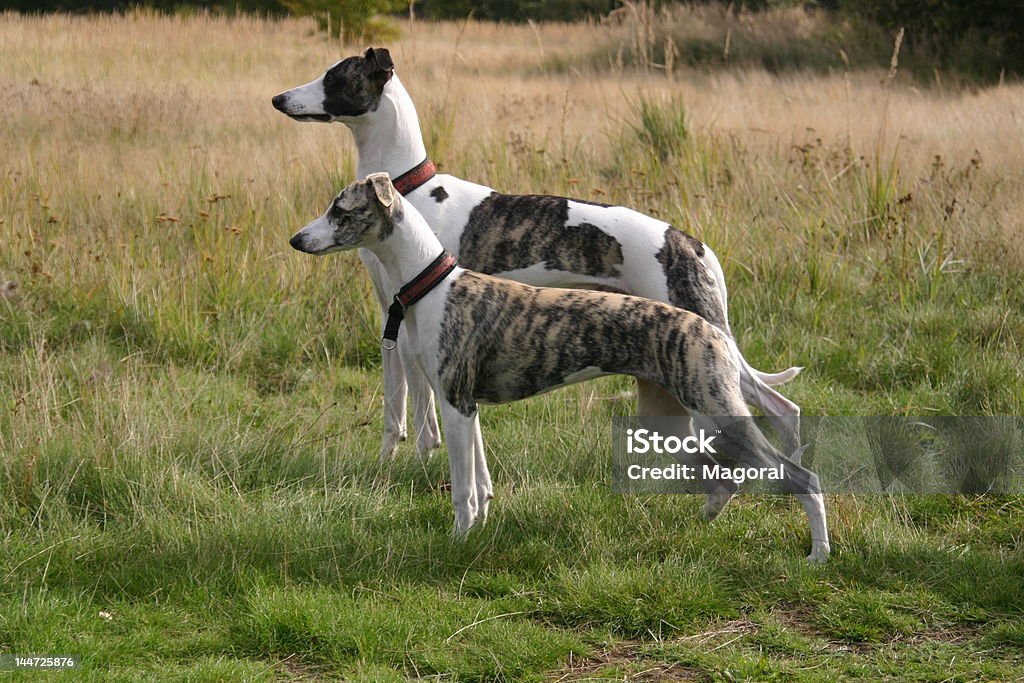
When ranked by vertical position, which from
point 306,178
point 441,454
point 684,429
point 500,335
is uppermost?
point 500,335

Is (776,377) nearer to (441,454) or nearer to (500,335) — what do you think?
(500,335)

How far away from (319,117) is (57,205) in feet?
12.9

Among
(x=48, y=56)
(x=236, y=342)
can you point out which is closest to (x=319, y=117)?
(x=236, y=342)

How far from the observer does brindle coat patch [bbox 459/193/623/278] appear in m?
5.36

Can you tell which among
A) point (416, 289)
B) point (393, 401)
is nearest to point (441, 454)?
point (393, 401)

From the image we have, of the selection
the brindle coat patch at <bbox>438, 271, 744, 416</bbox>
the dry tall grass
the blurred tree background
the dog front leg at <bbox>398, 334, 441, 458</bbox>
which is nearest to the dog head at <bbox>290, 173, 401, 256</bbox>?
the brindle coat patch at <bbox>438, 271, 744, 416</bbox>

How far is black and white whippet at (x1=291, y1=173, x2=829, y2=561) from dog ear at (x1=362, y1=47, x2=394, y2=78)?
3.16ft

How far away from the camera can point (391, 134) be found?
18.2 ft

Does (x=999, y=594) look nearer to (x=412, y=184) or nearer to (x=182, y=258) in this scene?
(x=412, y=184)

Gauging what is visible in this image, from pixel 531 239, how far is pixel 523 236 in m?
0.04

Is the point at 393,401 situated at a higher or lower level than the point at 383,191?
lower

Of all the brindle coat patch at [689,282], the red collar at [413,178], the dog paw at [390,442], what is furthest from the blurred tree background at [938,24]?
the brindle coat patch at [689,282]

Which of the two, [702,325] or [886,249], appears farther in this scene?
[886,249]

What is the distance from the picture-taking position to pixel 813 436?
603cm
